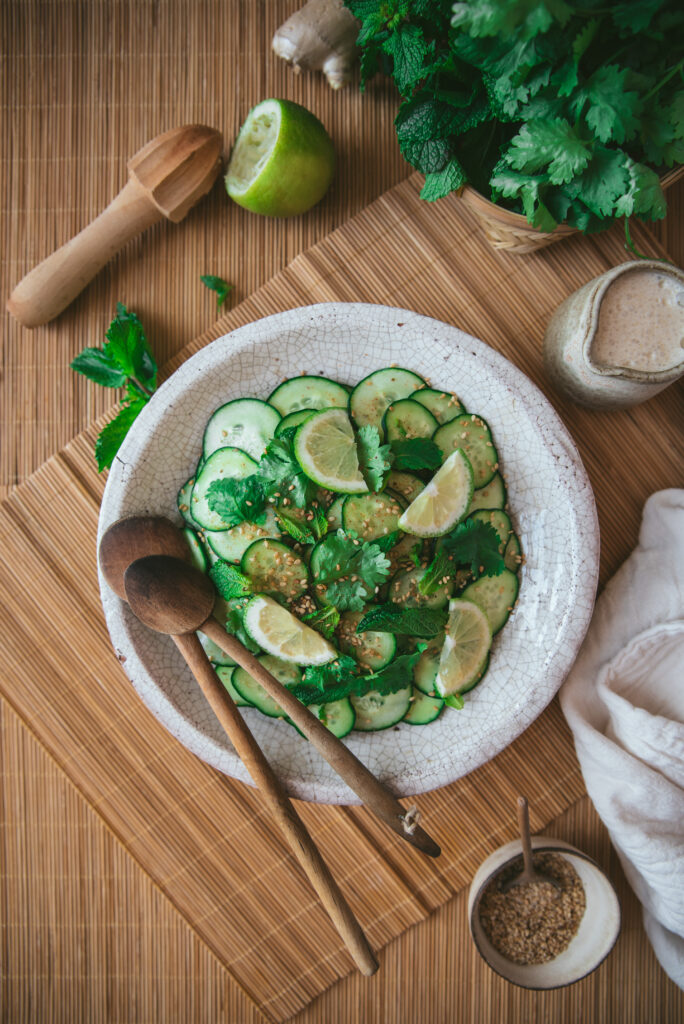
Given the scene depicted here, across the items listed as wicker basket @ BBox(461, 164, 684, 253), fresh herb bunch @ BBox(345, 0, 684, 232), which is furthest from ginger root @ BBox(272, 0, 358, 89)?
wicker basket @ BBox(461, 164, 684, 253)

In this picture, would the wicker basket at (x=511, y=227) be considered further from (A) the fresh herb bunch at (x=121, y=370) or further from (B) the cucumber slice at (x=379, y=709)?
(B) the cucumber slice at (x=379, y=709)

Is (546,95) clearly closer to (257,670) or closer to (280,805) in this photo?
(257,670)

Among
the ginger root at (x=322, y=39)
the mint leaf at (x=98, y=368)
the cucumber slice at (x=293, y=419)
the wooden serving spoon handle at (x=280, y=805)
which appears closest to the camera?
the wooden serving spoon handle at (x=280, y=805)

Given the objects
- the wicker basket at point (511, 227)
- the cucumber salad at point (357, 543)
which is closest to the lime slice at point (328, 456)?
the cucumber salad at point (357, 543)

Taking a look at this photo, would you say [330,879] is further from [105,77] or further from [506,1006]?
[105,77]

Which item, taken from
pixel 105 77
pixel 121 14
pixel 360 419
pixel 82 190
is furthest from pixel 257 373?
pixel 121 14

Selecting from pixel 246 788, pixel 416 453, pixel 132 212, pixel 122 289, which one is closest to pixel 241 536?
pixel 416 453
